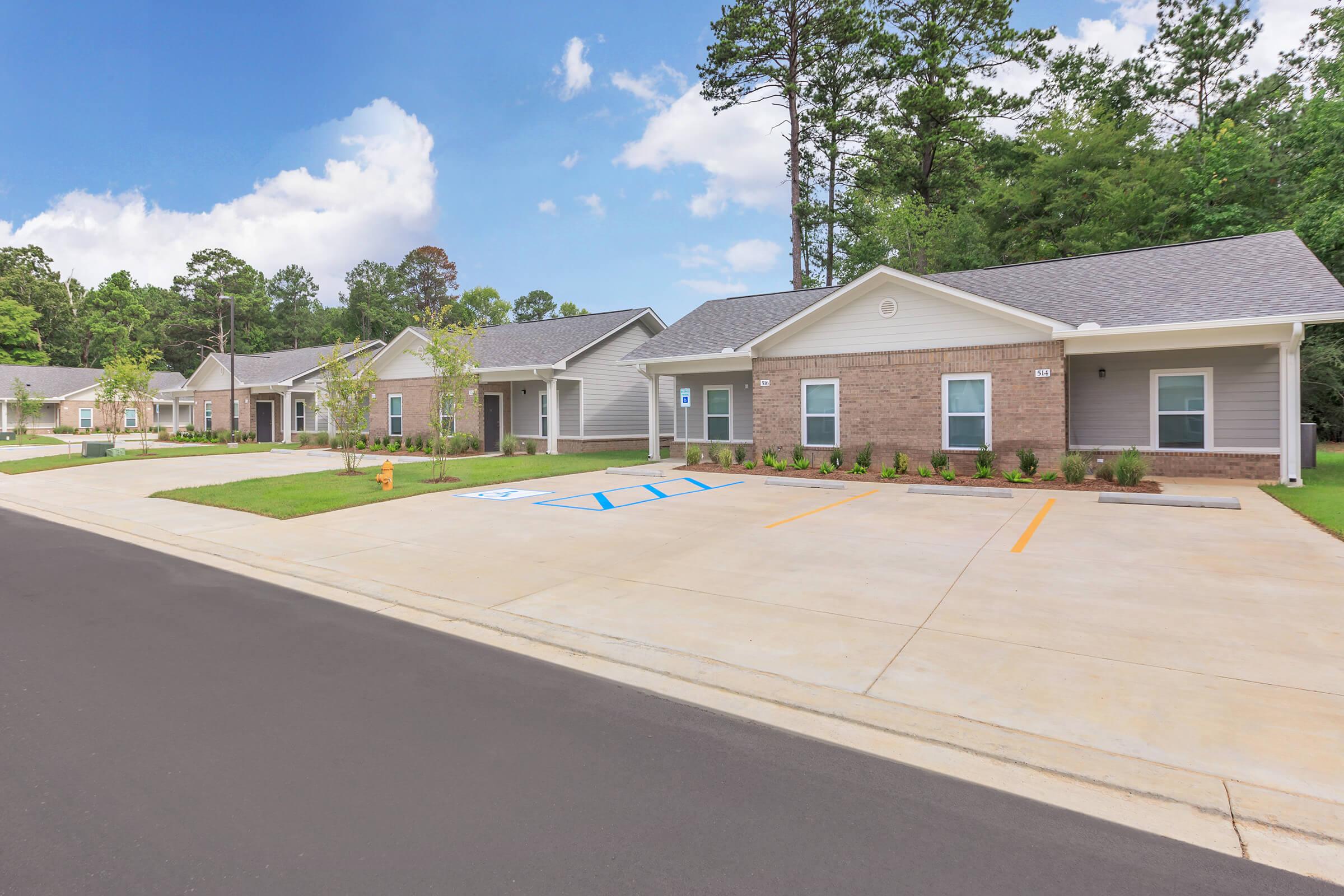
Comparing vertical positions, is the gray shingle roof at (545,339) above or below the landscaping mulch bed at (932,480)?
above

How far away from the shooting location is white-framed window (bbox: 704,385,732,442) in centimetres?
2280

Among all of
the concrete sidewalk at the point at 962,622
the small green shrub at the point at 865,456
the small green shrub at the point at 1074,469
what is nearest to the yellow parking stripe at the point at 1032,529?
the concrete sidewalk at the point at 962,622

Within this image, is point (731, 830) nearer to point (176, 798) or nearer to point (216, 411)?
point (176, 798)

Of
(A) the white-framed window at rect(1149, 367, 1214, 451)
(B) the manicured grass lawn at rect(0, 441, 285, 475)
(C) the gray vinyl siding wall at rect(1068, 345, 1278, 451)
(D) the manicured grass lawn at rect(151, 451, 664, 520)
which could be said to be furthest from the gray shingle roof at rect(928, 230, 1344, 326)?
(B) the manicured grass lawn at rect(0, 441, 285, 475)

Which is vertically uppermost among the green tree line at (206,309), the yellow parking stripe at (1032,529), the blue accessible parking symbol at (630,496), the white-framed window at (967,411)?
the green tree line at (206,309)

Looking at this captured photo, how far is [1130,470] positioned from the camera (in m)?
13.6

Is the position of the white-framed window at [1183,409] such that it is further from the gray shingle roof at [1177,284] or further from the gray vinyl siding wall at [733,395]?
the gray vinyl siding wall at [733,395]

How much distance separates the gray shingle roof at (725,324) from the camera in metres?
21.6

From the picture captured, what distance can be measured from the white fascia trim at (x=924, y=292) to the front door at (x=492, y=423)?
501 inches

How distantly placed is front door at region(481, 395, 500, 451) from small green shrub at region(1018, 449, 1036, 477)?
1981 centimetres

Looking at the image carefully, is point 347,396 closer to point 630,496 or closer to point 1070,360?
point 630,496

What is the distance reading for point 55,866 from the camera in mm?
2682

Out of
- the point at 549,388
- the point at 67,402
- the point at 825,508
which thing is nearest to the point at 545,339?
the point at 549,388

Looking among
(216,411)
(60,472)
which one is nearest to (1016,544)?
(60,472)
